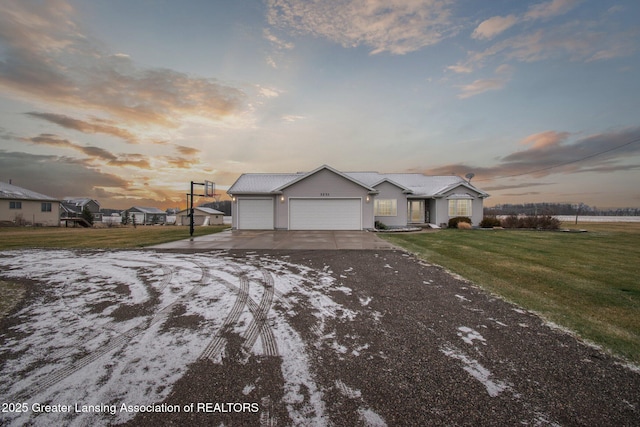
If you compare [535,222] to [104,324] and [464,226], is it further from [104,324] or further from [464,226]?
[104,324]

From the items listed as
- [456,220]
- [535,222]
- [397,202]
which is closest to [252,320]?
[397,202]

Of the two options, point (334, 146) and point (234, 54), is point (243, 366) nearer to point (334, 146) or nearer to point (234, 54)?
point (234, 54)

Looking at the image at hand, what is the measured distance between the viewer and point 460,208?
2017 cm

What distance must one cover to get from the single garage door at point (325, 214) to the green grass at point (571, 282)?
7519 mm

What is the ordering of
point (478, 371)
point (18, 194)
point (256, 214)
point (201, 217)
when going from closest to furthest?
point (478, 371), point (256, 214), point (18, 194), point (201, 217)

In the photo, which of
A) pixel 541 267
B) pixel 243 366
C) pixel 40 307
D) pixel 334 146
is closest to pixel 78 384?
pixel 243 366

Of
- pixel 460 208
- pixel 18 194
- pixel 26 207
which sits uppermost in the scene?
pixel 18 194

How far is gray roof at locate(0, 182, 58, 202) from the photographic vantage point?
25.3 metres

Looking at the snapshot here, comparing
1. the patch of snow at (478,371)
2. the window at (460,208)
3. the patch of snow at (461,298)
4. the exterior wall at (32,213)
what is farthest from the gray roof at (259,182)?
the exterior wall at (32,213)

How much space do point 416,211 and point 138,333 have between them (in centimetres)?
2134

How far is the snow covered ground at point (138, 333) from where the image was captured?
6.59ft

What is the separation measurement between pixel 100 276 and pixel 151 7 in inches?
545

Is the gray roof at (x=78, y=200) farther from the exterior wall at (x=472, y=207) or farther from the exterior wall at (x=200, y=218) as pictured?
the exterior wall at (x=472, y=207)

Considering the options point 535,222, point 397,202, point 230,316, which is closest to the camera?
point 230,316
